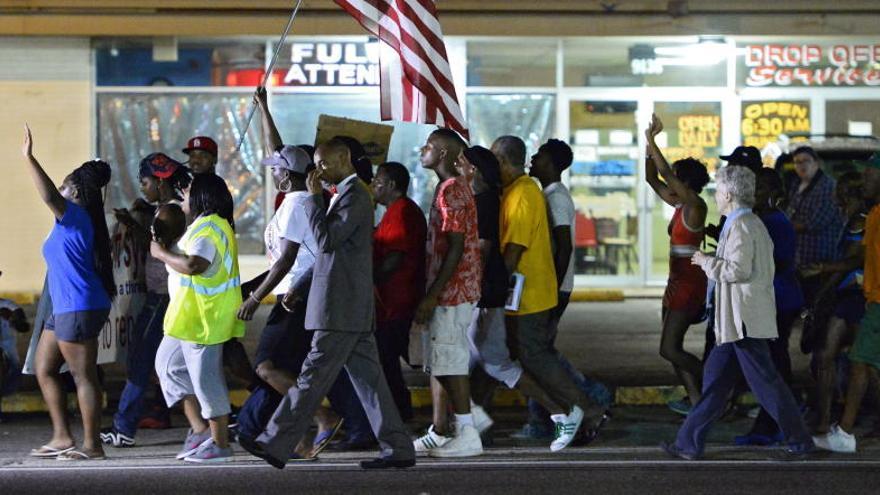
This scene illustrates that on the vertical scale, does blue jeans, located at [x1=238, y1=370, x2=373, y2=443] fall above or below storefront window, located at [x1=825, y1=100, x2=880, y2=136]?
below

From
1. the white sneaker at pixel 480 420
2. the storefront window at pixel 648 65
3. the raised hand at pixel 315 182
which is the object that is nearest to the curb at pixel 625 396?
the white sneaker at pixel 480 420

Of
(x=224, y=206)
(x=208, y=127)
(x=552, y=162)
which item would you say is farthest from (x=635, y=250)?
(x=224, y=206)

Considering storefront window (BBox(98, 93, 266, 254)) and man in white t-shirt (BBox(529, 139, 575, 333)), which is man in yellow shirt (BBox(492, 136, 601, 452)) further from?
storefront window (BBox(98, 93, 266, 254))

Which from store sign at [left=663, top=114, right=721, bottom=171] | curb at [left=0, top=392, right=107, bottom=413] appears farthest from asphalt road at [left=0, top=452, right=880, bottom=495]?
store sign at [left=663, top=114, right=721, bottom=171]

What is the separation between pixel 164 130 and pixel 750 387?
11864mm

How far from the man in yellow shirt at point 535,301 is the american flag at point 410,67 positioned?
0.86 meters

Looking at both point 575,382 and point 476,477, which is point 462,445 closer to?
point 476,477

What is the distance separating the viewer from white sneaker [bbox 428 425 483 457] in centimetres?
898

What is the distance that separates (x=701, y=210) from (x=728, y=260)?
0.98 meters

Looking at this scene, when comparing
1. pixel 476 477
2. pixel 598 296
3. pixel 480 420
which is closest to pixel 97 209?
pixel 480 420

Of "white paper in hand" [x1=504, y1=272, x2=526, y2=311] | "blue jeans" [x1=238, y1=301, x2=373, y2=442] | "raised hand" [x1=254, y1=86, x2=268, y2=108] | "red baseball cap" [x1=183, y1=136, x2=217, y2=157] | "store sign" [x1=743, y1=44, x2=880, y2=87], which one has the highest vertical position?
"store sign" [x1=743, y1=44, x2=880, y2=87]

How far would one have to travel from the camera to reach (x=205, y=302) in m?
8.73

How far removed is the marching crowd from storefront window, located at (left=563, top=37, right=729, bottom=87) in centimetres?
943

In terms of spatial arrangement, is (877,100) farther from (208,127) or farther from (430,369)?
(430,369)
